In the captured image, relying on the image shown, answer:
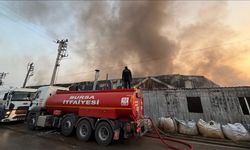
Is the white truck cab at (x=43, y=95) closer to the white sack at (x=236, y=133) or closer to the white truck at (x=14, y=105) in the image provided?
the white truck at (x=14, y=105)

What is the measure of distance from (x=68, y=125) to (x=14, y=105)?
21.6ft

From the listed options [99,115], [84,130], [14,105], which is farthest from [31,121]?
[99,115]

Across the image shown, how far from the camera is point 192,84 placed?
20.0 meters

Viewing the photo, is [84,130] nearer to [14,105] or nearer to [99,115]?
[99,115]

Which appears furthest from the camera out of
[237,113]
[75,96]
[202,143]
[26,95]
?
[26,95]

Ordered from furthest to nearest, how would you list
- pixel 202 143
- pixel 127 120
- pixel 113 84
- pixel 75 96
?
pixel 113 84
pixel 75 96
pixel 202 143
pixel 127 120

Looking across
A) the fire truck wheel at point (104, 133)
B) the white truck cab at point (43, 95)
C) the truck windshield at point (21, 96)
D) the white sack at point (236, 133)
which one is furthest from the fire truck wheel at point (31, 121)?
the white sack at point (236, 133)

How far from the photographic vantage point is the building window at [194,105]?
11.0 metres

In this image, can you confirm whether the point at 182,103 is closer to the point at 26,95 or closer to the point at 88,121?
the point at 88,121

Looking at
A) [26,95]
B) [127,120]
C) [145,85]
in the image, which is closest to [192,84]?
[145,85]

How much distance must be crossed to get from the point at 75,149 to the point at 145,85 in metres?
15.2

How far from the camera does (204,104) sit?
35.6 ft

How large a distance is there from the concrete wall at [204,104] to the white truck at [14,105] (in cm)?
1038

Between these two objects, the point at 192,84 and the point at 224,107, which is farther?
the point at 192,84
